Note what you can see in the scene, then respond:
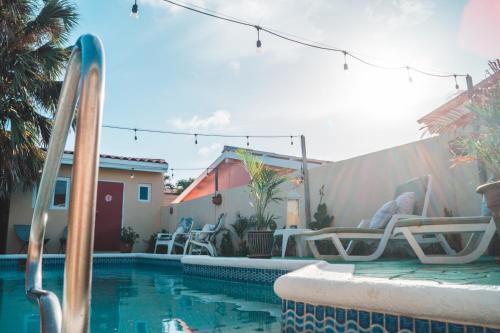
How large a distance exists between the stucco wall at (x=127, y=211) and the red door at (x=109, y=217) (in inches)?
8.1

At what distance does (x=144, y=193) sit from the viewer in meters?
13.8

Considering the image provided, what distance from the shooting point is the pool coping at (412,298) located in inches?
49.6

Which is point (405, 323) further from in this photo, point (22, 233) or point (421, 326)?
point (22, 233)

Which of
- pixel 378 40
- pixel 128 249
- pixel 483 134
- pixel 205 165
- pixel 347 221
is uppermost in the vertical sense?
Answer: pixel 378 40

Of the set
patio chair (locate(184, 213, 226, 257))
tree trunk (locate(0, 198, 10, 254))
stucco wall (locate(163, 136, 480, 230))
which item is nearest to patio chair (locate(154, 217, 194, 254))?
patio chair (locate(184, 213, 226, 257))

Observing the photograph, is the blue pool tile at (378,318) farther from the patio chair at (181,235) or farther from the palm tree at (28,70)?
the patio chair at (181,235)

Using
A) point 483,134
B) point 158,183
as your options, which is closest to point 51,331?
point 483,134

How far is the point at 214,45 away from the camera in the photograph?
7.91m

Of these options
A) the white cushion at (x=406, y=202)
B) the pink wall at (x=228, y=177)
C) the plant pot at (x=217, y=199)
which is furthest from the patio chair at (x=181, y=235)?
the white cushion at (x=406, y=202)

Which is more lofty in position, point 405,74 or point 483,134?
point 405,74

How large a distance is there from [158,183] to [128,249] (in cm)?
268

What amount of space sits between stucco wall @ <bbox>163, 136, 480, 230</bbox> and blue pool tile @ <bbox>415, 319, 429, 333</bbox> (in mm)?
3860

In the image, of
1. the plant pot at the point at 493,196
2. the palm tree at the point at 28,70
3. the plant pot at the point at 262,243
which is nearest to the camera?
the plant pot at the point at 493,196

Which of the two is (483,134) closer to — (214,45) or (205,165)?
(214,45)
